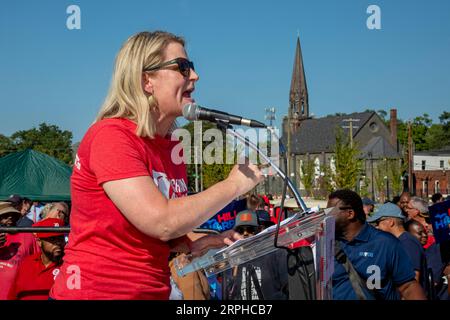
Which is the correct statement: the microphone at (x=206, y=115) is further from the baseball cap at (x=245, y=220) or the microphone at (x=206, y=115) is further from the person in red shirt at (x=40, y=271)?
the baseball cap at (x=245, y=220)

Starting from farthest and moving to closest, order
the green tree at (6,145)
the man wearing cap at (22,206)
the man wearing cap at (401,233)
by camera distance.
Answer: the green tree at (6,145), the man wearing cap at (22,206), the man wearing cap at (401,233)

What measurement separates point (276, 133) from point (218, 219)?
9024 millimetres

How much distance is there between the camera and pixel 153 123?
2506mm

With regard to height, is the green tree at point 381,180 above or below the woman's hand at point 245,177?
below

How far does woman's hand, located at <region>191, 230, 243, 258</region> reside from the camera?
2799 mm

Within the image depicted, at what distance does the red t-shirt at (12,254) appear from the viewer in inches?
222

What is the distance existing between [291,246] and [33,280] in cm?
345

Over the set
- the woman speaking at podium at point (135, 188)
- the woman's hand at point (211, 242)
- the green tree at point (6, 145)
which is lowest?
the woman's hand at point (211, 242)

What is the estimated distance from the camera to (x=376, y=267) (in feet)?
18.5

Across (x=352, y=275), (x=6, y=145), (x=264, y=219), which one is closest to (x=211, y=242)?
(x=352, y=275)

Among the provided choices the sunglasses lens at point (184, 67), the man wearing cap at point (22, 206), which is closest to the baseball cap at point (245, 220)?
the sunglasses lens at point (184, 67)

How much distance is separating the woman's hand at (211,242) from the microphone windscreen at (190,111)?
619 millimetres

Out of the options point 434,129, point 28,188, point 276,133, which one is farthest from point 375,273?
point 434,129
